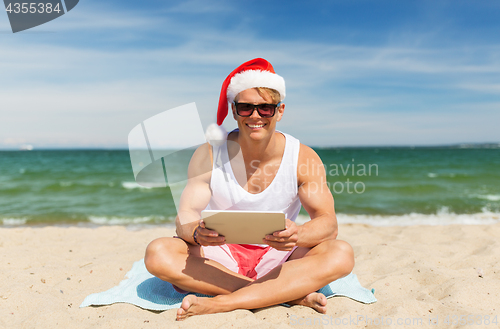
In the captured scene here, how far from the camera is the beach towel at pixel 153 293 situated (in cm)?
264

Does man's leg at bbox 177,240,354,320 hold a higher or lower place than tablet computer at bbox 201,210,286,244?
lower

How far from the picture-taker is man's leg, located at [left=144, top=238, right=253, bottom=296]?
8.13 feet

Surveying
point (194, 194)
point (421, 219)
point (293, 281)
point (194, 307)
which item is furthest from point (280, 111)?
point (421, 219)

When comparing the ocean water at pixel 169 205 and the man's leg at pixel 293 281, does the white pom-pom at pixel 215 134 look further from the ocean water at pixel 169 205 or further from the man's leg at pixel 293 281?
the ocean water at pixel 169 205

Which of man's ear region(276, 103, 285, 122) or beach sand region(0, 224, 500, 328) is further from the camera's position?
man's ear region(276, 103, 285, 122)

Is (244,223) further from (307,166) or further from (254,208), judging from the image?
(307,166)

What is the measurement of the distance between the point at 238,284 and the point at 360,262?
164 cm

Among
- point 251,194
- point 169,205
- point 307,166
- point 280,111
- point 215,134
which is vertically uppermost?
point 280,111

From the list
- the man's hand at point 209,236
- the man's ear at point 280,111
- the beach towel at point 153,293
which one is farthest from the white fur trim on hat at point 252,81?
the beach towel at point 153,293

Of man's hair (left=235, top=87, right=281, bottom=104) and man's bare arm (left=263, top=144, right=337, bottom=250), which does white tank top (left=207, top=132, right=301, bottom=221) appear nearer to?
man's bare arm (left=263, top=144, right=337, bottom=250)

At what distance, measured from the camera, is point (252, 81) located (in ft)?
9.37

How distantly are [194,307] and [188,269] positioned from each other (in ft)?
0.97

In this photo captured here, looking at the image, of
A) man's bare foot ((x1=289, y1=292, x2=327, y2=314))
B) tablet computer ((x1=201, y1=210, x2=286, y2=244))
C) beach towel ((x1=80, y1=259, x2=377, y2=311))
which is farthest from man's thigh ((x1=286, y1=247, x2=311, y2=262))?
tablet computer ((x1=201, y1=210, x2=286, y2=244))

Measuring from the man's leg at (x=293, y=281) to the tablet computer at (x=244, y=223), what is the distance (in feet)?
1.36
